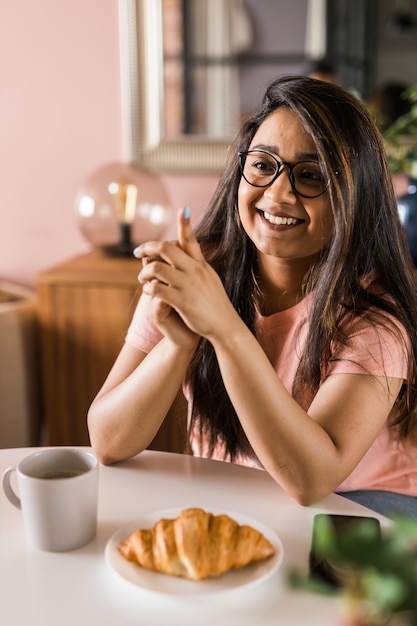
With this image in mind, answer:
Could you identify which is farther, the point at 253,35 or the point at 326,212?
the point at 253,35

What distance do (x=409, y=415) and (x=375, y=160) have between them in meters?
0.41

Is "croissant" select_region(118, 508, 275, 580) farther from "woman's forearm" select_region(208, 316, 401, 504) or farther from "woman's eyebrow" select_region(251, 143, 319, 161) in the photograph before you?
"woman's eyebrow" select_region(251, 143, 319, 161)

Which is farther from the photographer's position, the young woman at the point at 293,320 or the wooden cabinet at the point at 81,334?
the wooden cabinet at the point at 81,334

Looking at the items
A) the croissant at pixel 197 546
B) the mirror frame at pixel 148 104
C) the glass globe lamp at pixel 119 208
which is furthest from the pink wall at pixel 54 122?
the croissant at pixel 197 546

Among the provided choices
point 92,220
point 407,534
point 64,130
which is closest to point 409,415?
point 407,534

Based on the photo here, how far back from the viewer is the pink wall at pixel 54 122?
2.49 metres

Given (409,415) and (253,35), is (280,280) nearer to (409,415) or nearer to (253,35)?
(409,415)

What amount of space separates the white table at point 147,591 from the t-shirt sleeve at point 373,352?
195 mm

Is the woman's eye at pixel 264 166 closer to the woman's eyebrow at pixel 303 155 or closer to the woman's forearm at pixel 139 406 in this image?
the woman's eyebrow at pixel 303 155

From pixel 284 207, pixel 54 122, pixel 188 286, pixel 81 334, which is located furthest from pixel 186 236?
pixel 54 122

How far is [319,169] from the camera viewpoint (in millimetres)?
1181

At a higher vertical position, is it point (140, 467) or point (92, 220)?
point (92, 220)

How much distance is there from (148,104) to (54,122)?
33 centimetres

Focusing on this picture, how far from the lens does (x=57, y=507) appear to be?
0.83 metres
